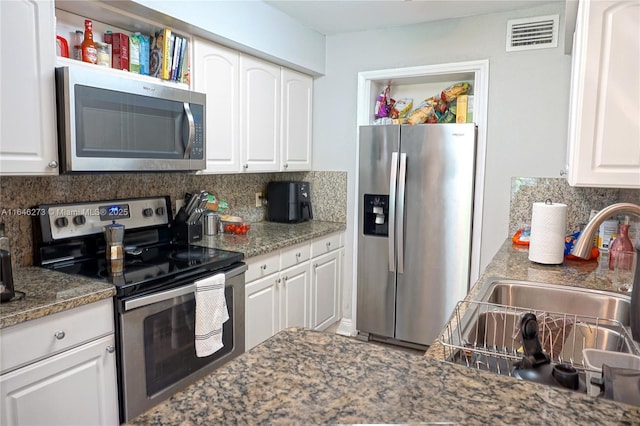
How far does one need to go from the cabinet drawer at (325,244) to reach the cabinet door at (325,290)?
0.04 meters

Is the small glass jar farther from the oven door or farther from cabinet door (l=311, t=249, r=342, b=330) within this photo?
cabinet door (l=311, t=249, r=342, b=330)

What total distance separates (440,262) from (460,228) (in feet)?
0.90

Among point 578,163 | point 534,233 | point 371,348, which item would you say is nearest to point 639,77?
point 578,163

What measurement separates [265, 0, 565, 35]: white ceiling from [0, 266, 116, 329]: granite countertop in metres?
2.00

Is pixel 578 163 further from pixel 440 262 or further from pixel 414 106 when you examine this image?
pixel 414 106

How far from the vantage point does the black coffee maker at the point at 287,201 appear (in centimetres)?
337

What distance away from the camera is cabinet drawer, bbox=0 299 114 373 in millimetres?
1374

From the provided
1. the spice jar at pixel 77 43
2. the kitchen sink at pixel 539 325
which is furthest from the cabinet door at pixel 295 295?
the spice jar at pixel 77 43

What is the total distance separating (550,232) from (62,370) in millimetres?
2175

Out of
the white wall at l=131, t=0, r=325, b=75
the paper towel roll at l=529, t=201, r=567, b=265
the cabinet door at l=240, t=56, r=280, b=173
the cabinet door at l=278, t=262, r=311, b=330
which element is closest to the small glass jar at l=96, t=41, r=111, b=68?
the white wall at l=131, t=0, r=325, b=75

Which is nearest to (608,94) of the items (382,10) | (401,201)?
(401,201)

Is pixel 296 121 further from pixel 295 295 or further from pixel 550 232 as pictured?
pixel 550 232

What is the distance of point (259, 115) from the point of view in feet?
9.72

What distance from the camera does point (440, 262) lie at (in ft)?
10.0
